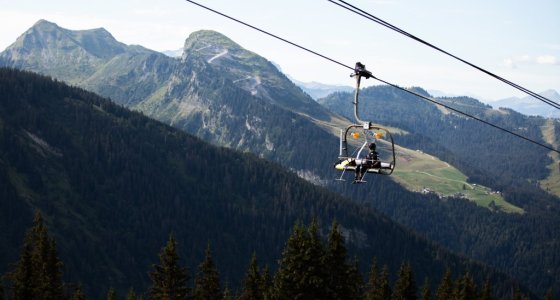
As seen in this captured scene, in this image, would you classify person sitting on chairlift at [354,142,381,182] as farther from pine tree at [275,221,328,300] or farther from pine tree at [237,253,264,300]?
pine tree at [237,253,264,300]

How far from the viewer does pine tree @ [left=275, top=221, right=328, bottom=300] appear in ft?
173

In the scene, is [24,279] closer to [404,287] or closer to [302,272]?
[302,272]

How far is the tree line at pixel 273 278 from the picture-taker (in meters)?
53.2

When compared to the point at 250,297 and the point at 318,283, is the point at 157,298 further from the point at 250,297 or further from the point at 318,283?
the point at 318,283

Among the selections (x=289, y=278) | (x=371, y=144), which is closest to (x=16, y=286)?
(x=289, y=278)

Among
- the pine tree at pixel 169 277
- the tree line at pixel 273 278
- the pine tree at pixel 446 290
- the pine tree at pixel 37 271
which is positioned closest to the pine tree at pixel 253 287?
the tree line at pixel 273 278

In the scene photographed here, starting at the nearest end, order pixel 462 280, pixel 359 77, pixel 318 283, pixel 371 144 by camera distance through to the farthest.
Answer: pixel 359 77 → pixel 371 144 → pixel 318 283 → pixel 462 280

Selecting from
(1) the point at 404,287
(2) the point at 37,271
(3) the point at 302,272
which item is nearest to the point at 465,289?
(1) the point at 404,287

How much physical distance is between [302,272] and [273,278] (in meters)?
16.0

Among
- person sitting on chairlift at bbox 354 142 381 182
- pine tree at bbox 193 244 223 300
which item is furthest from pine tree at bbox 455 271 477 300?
person sitting on chairlift at bbox 354 142 381 182

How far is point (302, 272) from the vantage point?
52875 mm

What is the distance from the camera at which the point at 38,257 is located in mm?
64062

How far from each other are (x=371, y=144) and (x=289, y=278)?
878 inches

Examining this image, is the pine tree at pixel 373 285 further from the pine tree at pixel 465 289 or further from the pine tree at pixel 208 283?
the pine tree at pixel 208 283
